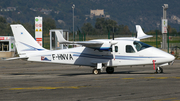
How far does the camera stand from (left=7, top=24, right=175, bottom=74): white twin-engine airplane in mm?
21516

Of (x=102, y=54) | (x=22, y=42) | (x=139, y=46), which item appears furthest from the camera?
(x=22, y=42)

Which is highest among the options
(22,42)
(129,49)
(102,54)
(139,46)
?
(22,42)

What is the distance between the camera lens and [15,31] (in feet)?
77.1

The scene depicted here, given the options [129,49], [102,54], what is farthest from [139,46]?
[102,54]

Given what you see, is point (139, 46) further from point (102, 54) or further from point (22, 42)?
point (22, 42)

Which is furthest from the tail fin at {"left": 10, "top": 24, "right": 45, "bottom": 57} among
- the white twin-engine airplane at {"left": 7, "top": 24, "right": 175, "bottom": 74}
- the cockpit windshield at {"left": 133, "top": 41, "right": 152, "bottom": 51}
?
the cockpit windshield at {"left": 133, "top": 41, "right": 152, "bottom": 51}

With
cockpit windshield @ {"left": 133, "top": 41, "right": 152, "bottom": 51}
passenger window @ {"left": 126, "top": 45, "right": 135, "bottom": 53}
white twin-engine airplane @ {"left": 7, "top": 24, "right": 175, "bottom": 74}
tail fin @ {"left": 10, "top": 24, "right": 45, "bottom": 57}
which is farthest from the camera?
tail fin @ {"left": 10, "top": 24, "right": 45, "bottom": 57}

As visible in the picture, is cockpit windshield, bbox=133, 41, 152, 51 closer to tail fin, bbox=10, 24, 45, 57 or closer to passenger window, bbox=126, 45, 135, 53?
passenger window, bbox=126, 45, 135, 53

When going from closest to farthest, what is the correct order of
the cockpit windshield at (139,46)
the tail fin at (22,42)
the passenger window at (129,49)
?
the cockpit windshield at (139,46)
the passenger window at (129,49)
the tail fin at (22,42)

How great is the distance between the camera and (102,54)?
22297 millimetres

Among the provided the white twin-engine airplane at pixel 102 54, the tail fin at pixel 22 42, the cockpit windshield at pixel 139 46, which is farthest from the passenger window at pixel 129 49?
the tail fin at pixel 22 42

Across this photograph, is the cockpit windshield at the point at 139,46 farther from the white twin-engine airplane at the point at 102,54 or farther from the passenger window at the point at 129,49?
the passenger window at the point at 129,49

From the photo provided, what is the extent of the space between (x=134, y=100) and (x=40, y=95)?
395 cm

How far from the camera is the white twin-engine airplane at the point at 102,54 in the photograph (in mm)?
21516
